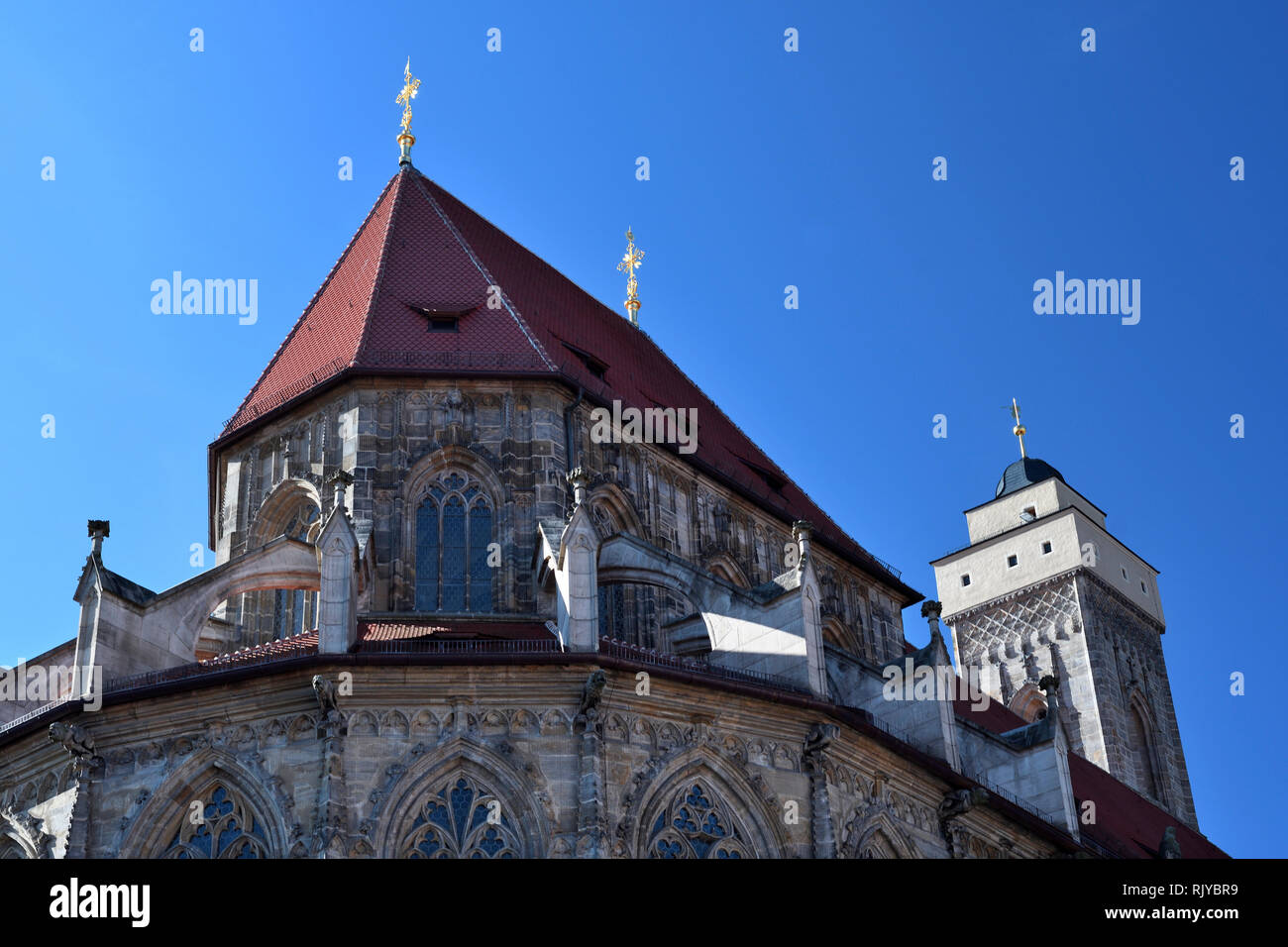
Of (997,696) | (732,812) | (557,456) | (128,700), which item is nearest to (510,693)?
(732,812)

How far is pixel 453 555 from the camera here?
2566 cm

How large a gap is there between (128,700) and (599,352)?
11.7 meters

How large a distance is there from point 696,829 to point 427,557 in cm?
640

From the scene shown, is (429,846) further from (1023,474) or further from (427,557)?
(1023,474)

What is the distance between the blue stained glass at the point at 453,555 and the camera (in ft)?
82.8

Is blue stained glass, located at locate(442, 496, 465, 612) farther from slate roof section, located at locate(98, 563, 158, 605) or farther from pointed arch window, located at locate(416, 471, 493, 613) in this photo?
slate roof section, located at locate(98, 563, 158, 605)

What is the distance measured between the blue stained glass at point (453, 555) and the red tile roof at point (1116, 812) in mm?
9868

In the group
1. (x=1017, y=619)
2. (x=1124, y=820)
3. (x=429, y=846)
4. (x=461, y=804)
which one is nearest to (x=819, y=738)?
(x=461, y=804)

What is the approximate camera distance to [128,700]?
21078 mm

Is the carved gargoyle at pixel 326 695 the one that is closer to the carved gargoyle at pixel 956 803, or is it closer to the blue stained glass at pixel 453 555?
the blue stained glass at pixel 453 555

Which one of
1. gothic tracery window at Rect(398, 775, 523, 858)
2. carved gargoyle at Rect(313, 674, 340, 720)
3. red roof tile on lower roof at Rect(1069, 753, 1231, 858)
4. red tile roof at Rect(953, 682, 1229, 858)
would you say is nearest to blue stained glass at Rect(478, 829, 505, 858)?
gothic tracery window at Rect(398, 775, 523, 858)

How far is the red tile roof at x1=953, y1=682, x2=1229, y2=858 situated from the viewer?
3200 cm

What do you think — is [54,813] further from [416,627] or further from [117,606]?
[416,627]

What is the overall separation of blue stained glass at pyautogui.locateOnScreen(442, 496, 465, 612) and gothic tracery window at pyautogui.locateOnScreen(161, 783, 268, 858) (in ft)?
17.0
